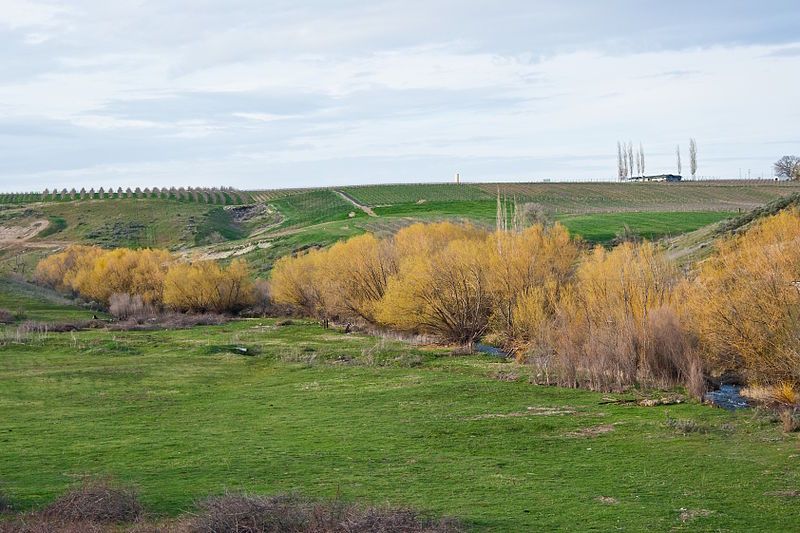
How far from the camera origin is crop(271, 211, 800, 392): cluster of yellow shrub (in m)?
28.7

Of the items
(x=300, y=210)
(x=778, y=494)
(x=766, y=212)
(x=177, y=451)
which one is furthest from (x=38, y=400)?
(x=300, y=210)

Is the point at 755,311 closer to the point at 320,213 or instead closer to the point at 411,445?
the point at 411,445

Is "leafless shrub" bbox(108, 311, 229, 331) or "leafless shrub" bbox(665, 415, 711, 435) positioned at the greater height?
"leafless shrub" bbox(665, 415, 711, 435)

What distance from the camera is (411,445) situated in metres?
24.1

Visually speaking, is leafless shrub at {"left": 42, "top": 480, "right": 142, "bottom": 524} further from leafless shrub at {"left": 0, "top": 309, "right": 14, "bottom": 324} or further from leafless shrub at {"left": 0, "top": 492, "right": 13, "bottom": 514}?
leafless shrub at {"left": 0, "top": 309, "right": 14, "bottom": 324}

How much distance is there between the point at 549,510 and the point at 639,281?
58.2ft

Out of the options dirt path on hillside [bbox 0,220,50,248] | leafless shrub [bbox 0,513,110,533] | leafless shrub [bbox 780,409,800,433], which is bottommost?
leafless shrub [bbox 780,409,800,433]

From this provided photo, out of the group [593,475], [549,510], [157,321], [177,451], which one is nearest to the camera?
[549,510]

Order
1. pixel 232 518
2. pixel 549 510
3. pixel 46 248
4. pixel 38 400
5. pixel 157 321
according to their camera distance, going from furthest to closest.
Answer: pixel 46 248, pixel 157 321, pixel 38 400, pixel 549 510, pixel 232 518

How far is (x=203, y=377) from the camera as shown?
A: 39594 millimetres

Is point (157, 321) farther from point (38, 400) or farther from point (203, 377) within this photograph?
point (38, 400)

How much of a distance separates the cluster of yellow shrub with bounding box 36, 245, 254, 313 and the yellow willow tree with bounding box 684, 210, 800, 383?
52.0m

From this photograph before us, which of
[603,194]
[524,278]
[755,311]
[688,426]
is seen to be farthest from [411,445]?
[603,194]

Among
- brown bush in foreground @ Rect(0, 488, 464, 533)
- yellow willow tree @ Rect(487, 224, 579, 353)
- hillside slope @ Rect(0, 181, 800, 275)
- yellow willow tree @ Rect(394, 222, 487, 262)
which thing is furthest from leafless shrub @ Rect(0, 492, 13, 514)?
hillside slope @ Rect(0, 181, 800, 275)
